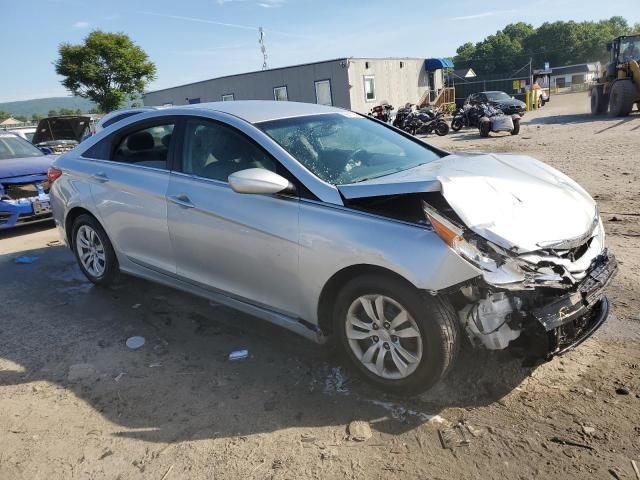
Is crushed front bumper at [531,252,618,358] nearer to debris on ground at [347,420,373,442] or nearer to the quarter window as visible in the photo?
debris on ground at [347,420,373,442]

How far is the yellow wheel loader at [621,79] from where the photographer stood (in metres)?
19.3

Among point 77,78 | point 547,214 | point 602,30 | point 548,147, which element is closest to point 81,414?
point 547,214

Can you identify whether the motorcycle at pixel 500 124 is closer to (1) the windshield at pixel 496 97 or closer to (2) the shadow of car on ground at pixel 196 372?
(1) the windshield at pixel 496 97

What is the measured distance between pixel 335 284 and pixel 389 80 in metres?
31.9

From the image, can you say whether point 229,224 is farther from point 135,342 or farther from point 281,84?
point 281,84

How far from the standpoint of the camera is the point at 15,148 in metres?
8.97

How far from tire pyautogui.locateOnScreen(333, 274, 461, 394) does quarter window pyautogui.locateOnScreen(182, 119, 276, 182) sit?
3.50ft

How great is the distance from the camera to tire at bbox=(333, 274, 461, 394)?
276 cm

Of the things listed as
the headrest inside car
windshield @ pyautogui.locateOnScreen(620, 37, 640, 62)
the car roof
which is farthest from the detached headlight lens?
windshield @ pyautogui.locateOnScreen(620, 37, 640, 62)

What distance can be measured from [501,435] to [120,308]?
11.2ft

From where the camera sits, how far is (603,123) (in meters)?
18.8

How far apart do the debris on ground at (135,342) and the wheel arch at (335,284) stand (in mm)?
1555

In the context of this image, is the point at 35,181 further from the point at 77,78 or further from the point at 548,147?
the point at 77,78

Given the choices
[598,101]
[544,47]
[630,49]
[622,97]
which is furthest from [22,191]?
[544,47]
